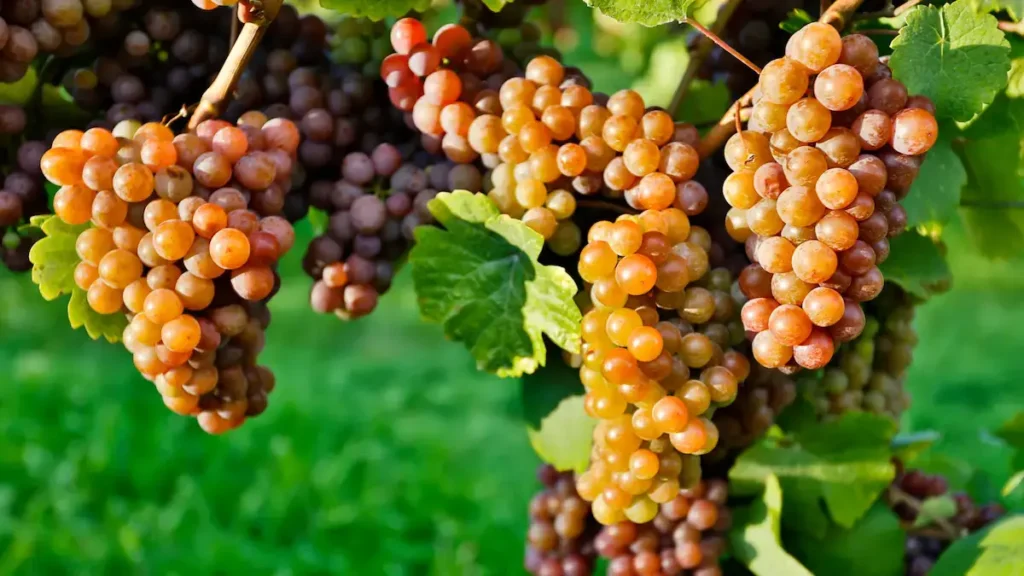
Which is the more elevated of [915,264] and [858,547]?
[915,264]

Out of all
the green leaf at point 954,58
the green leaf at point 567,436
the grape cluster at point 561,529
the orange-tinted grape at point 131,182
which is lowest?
the grape cluster at point 561,529

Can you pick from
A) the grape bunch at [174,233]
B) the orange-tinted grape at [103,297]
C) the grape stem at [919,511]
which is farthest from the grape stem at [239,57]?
the grape stem at [919,511]

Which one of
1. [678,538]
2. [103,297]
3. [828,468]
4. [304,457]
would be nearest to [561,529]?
[678,538]

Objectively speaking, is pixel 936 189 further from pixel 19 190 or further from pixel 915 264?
pixel 19 190

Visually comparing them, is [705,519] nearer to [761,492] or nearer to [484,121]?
[761,492]

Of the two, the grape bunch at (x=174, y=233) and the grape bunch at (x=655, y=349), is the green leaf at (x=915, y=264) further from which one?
the grape bunch at (x=174, y=233)

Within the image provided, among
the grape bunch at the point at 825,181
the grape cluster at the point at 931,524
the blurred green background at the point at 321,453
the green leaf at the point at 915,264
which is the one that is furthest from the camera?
the blurred green background at the point at 321,453
